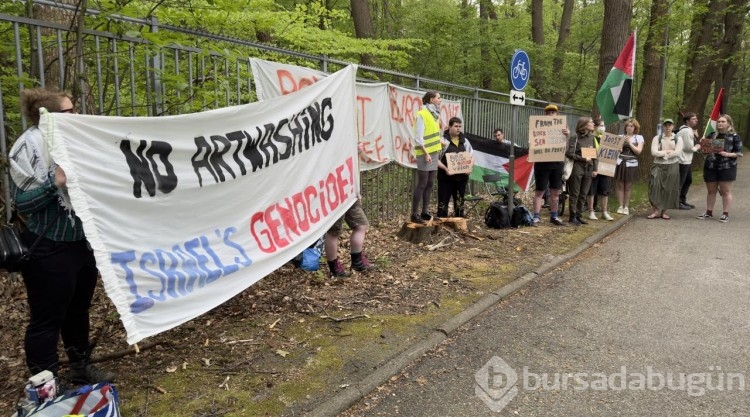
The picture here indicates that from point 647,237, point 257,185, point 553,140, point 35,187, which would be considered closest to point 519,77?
point 553,140

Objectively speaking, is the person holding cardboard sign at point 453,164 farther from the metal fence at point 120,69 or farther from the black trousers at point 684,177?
the black trousers at point 684,177

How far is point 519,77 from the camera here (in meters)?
8.19

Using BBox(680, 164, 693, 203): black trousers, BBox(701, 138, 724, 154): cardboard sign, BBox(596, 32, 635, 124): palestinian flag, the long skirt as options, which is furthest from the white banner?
BBox(680, 164, 693, 203): black trousers

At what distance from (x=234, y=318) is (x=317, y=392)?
1524mm

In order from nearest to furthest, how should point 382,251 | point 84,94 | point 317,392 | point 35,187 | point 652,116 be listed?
point 35,187
point 317,392
point 84,94
point 382,251
point 652,116

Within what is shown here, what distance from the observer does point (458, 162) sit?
8.26m

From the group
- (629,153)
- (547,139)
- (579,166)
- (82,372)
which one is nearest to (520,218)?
(547,139)

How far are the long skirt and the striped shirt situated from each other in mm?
10549

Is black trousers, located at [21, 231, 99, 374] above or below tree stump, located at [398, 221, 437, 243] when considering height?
above

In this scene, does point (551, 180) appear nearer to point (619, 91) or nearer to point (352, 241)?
point (619, 91)

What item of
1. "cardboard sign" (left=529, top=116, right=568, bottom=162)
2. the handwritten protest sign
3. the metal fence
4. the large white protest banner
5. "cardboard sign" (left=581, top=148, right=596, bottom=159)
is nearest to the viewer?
the large white protest banner

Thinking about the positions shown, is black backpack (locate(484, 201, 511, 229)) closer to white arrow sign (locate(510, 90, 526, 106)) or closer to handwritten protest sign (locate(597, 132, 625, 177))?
white arrow sign (locate(510, 90, 526, 106))

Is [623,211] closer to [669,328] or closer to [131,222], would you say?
[669,328]

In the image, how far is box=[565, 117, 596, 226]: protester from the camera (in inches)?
363
